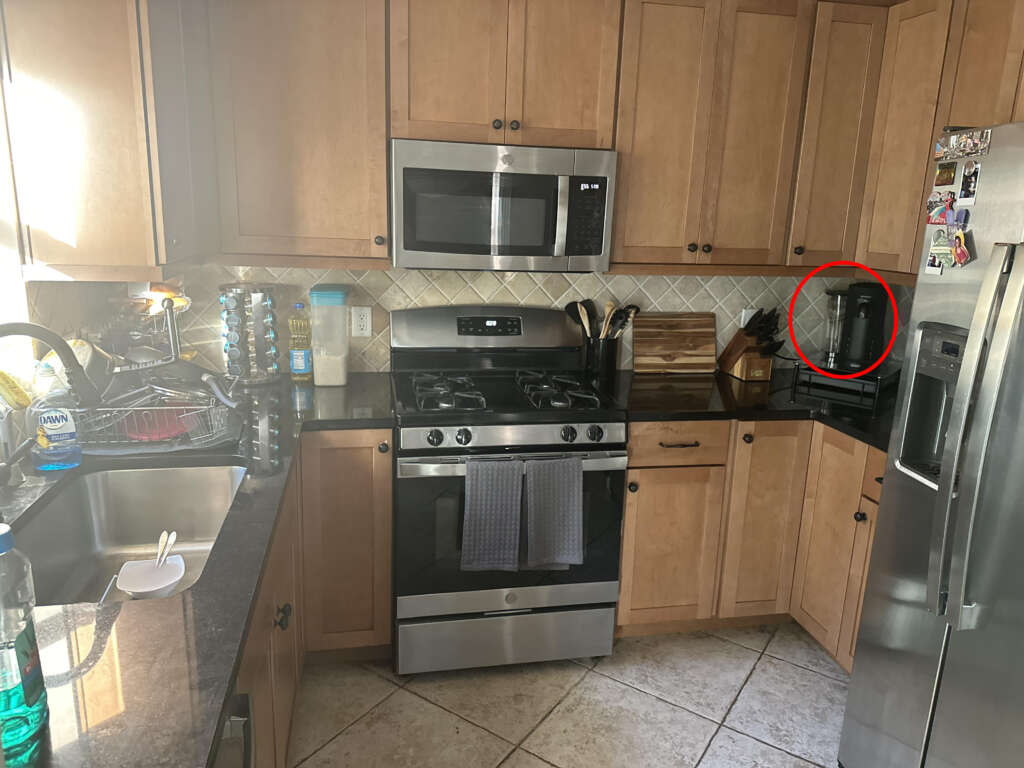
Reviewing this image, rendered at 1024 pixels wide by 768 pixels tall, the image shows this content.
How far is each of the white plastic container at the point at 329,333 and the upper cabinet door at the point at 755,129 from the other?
4.29 ft

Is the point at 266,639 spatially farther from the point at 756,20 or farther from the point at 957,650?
the point at 756,20

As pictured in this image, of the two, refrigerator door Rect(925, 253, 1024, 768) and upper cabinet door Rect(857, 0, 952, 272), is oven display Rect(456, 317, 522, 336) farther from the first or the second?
refrigerator door Rect(925, 253, 1024, 768)

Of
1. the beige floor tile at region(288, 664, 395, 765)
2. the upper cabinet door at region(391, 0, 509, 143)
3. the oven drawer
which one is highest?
the upper cabinet door at region(391, 0, 509, 143)

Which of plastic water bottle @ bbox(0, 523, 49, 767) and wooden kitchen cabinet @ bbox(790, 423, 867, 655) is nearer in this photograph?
plastic water bottle @ bbox(0, 523, 49, 767)

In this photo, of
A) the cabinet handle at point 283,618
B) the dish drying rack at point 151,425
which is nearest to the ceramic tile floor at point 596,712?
the cabinet handle at point 283,618

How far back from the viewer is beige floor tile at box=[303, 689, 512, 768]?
83.7 inches

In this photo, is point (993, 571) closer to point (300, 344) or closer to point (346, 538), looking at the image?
point (346, 538)

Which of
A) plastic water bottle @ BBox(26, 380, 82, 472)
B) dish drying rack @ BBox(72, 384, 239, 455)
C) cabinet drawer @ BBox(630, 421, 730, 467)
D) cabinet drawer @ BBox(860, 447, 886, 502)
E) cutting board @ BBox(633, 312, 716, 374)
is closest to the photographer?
plastic water bottle @ BBox(26, 380, 82, 472)

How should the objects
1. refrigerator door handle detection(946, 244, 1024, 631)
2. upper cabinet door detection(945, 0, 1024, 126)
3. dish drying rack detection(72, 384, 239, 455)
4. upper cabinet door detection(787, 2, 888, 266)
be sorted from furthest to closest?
upper cabinet door detection(787, 2, 888, 266) → upper cabinet door detection(945, 0, 1024, 126) → dish drying rack detection(72, 384, 239, 455) → refrigerator door handle detection(946, 244, 1024, 631)

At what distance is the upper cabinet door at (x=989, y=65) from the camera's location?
1.96m

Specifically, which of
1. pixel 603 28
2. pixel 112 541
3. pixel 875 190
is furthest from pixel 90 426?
pixel 875 190

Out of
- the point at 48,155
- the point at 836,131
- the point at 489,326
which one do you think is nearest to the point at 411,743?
the point at 489,326

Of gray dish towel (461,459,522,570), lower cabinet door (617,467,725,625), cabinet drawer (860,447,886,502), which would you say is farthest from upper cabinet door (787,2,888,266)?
gray dish towel (461,459,522,570)

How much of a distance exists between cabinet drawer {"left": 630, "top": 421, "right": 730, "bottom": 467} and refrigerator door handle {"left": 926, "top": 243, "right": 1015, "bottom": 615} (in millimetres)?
835
